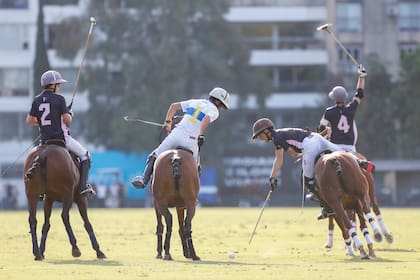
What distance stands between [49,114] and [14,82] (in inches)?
2907

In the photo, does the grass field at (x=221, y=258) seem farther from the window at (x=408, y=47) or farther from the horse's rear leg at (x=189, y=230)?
the window at (x=408, y=47)

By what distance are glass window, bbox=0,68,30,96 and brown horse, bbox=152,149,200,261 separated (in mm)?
74183

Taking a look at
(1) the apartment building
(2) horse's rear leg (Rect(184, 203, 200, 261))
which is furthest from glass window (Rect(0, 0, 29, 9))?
(2) horse's rear leg (Rect(184, 203, 200, 261))

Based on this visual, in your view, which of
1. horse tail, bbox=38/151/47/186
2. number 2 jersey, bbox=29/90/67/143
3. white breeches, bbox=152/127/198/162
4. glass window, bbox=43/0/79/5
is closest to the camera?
horse tail, bbox=38/151/47/186

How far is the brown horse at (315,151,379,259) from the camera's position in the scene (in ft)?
67.1

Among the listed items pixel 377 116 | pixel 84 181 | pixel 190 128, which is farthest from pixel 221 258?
pixel 377 116

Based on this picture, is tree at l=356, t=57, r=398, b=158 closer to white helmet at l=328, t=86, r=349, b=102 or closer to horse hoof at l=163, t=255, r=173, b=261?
white helmet at l=328, t=86, r=349, b=102

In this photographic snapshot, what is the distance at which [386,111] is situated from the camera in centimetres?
8519

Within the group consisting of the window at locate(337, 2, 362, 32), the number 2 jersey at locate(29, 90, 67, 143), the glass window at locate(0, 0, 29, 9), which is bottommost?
the number 2 jersey at locate(29, 90, 67, 143)

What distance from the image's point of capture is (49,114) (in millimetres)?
21000

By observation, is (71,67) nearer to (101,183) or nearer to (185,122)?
(101,183)

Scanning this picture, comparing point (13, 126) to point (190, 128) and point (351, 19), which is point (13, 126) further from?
point (190, 128)

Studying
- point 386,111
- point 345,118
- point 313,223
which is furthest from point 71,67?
point 345,118

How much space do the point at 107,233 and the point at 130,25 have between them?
5046 cm
